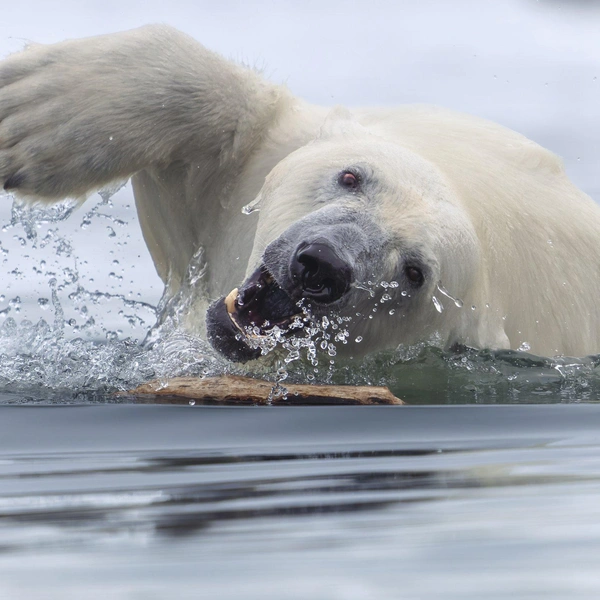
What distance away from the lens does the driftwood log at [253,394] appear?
113 inches

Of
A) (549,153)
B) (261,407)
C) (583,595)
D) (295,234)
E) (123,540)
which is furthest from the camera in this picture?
(549,153)

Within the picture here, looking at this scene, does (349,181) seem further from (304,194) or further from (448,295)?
(448,295)

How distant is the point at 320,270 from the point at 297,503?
113 cm

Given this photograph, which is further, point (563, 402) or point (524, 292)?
point (524, 292)

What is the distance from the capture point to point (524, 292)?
3.89 metres

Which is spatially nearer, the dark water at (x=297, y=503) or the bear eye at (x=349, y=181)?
the dark water at (x=297, y=503)

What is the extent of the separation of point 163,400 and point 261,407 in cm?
31

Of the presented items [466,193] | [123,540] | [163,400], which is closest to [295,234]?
[163,400]

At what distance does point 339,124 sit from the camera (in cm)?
386

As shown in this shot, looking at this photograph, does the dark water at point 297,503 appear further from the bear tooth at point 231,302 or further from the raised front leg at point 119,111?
the raised front leg at point 119,111

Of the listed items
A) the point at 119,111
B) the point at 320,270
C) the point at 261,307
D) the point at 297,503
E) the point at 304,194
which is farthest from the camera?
the point at 119,111

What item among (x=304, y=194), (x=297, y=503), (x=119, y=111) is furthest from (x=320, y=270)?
(x=119, y=111)

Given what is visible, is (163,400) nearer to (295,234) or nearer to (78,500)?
(295,234)

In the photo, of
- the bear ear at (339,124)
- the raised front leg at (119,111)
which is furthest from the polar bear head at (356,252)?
the raised front leg at (119,111)
